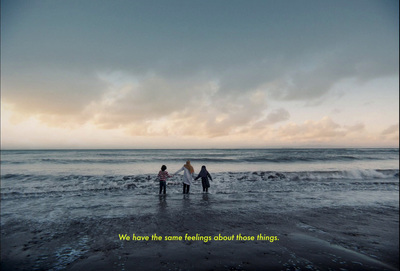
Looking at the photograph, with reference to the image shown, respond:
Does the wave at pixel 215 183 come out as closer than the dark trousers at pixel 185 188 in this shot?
No

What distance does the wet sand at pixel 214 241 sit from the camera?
4.86m

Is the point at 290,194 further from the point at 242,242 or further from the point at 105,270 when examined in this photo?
the point at 105,270

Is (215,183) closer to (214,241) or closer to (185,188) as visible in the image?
(185,188)

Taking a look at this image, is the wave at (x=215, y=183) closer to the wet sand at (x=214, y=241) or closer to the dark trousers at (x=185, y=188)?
the dark trousers at (x=185, y=188)

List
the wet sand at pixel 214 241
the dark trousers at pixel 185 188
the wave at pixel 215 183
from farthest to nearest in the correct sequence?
the wave at pixel 215 183 → the dark trousers at pixel 185 188 → the wet sand at pixel 214 241

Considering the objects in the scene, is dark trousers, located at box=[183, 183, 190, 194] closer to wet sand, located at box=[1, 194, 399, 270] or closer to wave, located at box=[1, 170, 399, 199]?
wave, located at box=[1, 170, 399, 199]

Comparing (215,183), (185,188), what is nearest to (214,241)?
(185,188)

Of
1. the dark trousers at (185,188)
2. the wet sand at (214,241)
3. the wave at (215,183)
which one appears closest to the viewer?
the wet sand at (214,241)

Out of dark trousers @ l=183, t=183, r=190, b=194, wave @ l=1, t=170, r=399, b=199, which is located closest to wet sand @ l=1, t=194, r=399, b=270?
dark trousers @ l=183, t=183, r=190, b=194

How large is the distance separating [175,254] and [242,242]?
208 cm

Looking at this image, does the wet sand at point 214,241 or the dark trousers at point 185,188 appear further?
the dark trousers at point 185,188

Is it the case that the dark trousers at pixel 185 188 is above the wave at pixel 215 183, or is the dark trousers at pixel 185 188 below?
above

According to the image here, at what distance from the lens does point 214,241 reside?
20.1 feet

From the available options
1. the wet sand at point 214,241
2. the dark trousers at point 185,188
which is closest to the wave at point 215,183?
the dark trousers at point 185,188
